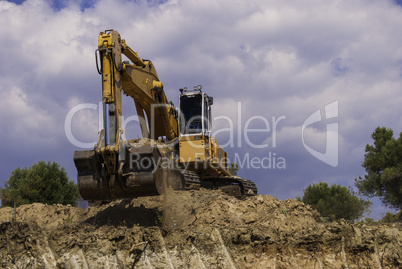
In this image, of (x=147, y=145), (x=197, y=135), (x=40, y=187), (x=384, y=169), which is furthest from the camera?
(x=384, y=169)

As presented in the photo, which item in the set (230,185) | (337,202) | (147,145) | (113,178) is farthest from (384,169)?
(113,178)

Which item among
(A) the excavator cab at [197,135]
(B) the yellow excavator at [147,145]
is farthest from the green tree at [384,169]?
(A) the excavator cab at [197,135]

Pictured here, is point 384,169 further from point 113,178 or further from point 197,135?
point 113,178

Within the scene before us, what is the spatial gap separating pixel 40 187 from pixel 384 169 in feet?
68.1

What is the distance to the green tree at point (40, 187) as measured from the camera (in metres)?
24.7

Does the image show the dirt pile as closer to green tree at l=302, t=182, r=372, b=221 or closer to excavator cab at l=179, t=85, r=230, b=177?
excavator cab at l=179, t=85, r=230, b=177

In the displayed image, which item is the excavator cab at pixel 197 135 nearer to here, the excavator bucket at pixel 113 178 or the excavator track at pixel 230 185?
the excavator track at pixel 230 185

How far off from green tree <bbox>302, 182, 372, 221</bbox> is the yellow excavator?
535 inches

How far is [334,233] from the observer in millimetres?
9461

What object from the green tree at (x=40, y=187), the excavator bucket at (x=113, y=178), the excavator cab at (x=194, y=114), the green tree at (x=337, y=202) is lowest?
the green tree at (x=337, y=202)

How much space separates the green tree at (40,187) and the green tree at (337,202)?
52.1ft

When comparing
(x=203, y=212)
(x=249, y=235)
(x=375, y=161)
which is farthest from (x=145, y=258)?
(x=375, y=161)

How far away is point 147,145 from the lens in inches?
566

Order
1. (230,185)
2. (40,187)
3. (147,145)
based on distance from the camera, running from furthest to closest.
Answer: (40,187) < (230,185) < (147,145)
